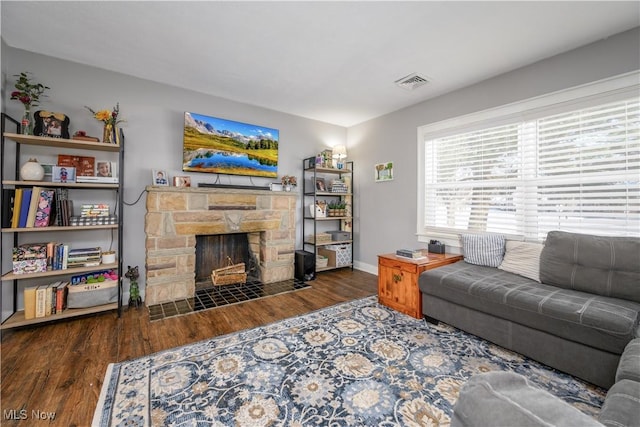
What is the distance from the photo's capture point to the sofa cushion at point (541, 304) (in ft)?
5.16

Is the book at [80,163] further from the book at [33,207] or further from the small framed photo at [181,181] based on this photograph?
the small framed photo at [181,181]

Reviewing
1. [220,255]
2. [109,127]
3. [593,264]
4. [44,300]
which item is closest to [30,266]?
[44,300]

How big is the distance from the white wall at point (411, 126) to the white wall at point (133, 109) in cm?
192

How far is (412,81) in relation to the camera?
Result: 3029mm

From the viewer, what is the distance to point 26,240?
255 cm

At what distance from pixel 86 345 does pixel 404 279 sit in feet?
9.27

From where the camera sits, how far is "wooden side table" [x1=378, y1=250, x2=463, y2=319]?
2.63m

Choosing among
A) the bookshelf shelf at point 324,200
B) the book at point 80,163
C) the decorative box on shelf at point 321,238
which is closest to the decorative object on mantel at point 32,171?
the book at point 80,163

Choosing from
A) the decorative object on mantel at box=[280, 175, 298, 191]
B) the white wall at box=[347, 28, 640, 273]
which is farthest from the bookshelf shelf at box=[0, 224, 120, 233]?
the white wall at box=[347, 28, 640, 273]

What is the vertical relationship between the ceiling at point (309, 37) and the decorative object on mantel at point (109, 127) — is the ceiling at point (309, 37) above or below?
above

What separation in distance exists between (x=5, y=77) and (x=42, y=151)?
69 cm

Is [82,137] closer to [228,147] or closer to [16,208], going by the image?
[16,208]

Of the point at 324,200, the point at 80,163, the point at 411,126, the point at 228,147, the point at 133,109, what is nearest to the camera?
the point at 80,163

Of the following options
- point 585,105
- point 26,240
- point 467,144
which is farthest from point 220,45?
point 585,105
